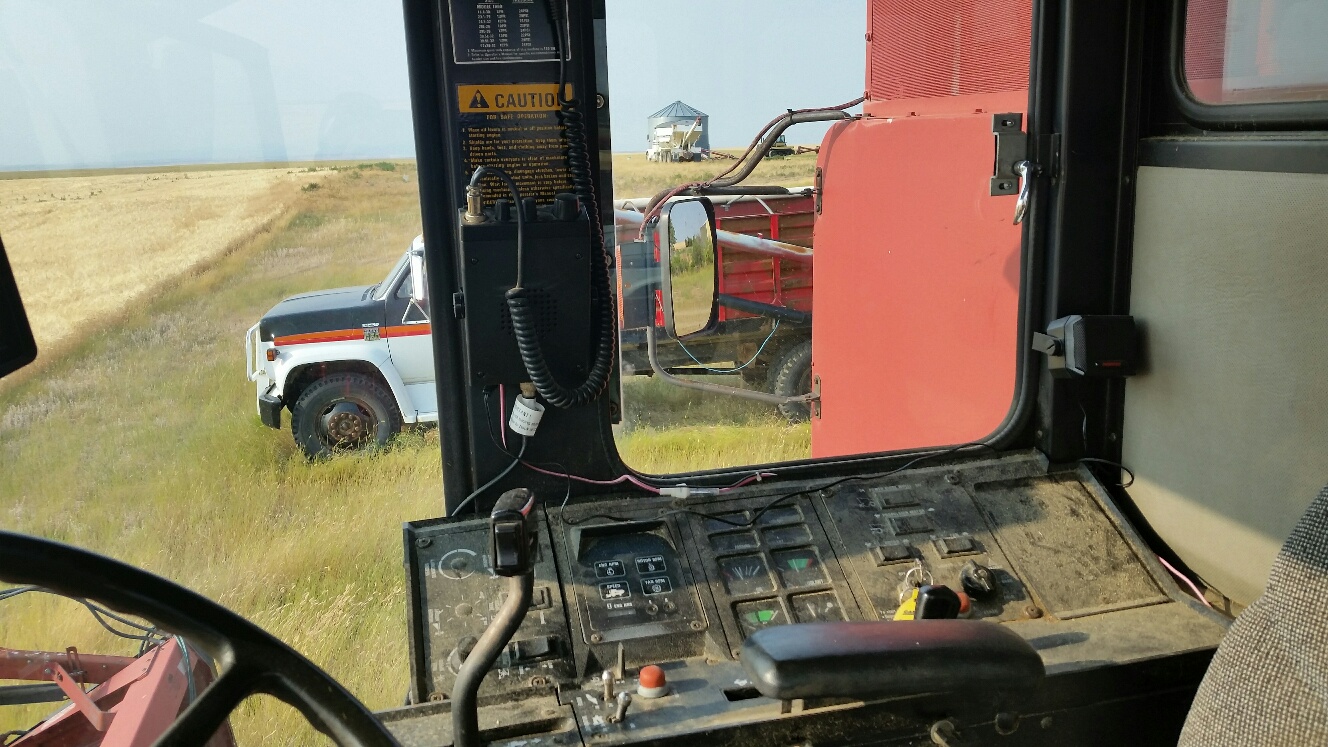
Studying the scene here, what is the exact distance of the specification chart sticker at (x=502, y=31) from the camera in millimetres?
1997

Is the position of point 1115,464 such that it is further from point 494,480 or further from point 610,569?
point 494,480

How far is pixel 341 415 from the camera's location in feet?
7.73

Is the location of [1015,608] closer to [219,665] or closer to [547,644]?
[547,644]

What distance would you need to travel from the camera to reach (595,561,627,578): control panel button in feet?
6.95

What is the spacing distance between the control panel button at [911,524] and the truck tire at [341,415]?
3.91 feet

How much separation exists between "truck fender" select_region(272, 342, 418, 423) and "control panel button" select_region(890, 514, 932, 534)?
1141mm

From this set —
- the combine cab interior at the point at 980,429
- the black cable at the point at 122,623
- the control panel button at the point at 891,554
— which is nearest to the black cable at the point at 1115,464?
the combine cab interior at the point at 980,429

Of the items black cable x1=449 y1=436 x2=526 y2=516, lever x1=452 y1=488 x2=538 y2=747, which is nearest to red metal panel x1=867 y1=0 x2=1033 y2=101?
black cable x1=449 y1=436 x2=526 y2=516

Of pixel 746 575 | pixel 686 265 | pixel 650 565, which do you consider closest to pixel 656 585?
pixel 650 565

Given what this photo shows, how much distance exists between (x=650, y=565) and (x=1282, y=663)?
51.4 inches

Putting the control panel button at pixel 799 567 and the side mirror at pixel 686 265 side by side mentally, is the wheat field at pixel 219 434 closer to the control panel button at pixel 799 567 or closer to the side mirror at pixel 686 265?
the side mirror at pixel 686 265

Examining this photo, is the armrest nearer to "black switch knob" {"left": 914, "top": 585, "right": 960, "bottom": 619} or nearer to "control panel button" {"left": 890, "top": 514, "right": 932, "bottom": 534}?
"black switch knob" {"left": 914, "top": 585, "right": 960, "bottom": 619}

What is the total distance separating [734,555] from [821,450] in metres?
1.15

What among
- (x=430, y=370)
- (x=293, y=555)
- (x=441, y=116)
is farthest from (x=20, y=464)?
(x=441, y=116)
